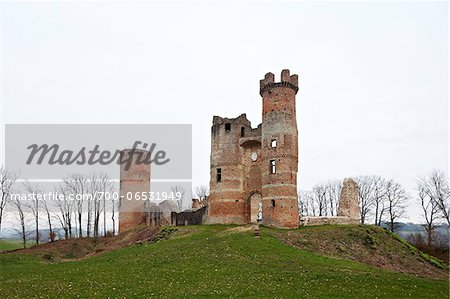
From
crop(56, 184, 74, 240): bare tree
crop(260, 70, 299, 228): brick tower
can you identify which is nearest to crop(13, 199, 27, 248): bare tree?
crop(56, 184, 74, 240): bare tree

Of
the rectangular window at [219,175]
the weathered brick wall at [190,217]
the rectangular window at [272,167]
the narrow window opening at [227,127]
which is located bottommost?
the weathered brick wall at [190,217]

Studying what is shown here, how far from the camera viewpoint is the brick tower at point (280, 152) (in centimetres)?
3694

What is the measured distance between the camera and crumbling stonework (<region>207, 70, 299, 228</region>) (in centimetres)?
3731

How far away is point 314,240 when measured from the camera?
31297 millimetres

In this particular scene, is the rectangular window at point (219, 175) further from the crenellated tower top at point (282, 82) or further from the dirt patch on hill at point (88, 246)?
the crenellated tower top at point (282, 82)

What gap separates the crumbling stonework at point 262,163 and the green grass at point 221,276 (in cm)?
743

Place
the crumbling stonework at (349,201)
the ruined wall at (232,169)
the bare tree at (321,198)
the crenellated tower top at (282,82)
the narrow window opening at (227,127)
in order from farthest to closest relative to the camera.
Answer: the bare tree at (321,198) < the narrow window opening at (227,127) < the ruined wall at (232,169) < the crumbling stonework at (349,201) < the crenellated tower top at (282,82)

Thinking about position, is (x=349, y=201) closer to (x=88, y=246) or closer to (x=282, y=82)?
(x=282, y=82)

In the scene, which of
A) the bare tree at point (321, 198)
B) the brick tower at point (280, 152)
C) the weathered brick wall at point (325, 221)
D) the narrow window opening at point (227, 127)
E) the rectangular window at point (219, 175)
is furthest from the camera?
the bare tree at point (321, 198)

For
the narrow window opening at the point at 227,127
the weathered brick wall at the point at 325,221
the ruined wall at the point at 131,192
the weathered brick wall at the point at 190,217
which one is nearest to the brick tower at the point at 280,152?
the weathered brick wall at the point at 325,221

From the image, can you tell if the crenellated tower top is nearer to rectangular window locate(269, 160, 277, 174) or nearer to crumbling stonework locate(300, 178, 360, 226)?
rectangular window locate(269, 160, 277, 174)

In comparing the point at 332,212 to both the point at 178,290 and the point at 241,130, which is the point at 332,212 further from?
the point at 178,290

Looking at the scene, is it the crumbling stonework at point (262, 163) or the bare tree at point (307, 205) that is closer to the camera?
the crumbling stonework at point (262, 163)

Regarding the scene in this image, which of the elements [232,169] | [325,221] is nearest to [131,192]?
[232,169]
